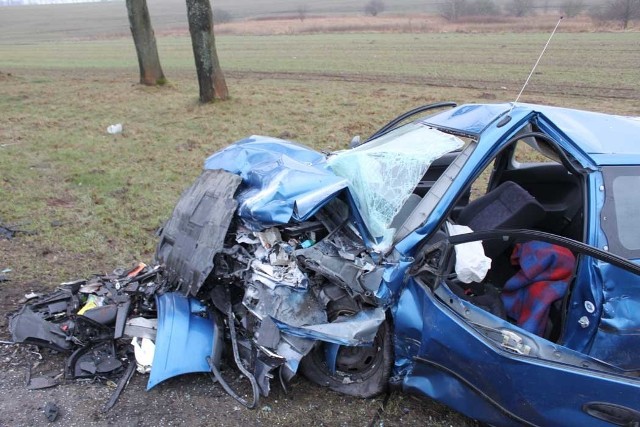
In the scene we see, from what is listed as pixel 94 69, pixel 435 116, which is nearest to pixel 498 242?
pixel 435 116

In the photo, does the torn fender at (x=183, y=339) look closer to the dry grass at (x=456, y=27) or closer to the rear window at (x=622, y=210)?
the rear window at (x=622, y=210)

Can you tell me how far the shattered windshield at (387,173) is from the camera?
3.27m

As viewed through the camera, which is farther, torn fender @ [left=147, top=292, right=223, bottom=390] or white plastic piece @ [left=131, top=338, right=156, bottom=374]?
white plastic piece @ [left=131, top=338, right=156, bottom=374]

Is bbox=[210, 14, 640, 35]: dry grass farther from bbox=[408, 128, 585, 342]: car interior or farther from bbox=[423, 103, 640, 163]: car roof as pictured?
bbox=[423, 103, 640, 163]: car roof

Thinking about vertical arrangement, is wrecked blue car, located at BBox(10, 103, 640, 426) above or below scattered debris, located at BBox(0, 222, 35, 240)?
above

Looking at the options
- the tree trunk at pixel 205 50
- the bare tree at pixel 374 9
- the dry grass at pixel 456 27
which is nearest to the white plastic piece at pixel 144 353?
the tree trunk at pixel 205 50

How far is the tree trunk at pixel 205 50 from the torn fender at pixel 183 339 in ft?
30.9

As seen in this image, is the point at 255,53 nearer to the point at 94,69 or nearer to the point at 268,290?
the point at 94,69

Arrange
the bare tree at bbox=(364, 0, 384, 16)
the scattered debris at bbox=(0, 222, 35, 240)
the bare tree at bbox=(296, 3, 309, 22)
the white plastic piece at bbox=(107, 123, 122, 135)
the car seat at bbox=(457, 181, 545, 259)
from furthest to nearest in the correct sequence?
the bare tree at bbox=(364, 0, 384, 16)
the bare tree at bbox=(296, 3, 309, 22)
the white plastic piece at bbox=(107, 123, 122, 135)
the scattered debris at bbox=(0, 222, 35, 240)
the car seat at bbox=(457, 181, 545, 259)

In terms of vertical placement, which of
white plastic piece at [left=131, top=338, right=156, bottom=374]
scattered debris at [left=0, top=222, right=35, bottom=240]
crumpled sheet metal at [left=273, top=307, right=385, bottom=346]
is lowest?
scattered debris at [left=0, top=222, right=35, bottom=240]

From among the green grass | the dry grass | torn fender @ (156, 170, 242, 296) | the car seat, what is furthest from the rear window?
the dry grass

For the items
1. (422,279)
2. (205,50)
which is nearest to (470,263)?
(422,279)

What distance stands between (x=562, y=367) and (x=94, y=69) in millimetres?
23625

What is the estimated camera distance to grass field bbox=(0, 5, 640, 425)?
5.38 meters
